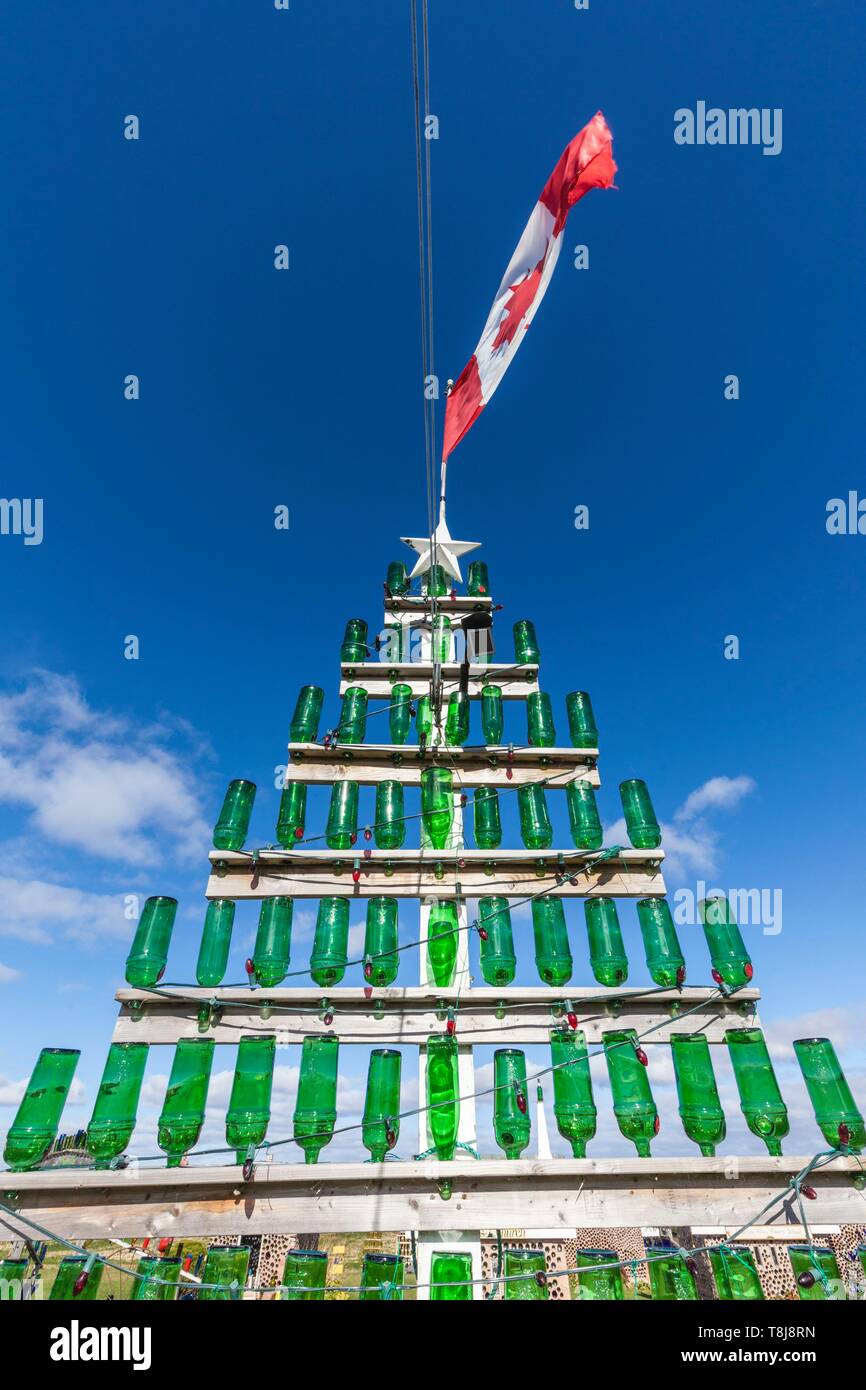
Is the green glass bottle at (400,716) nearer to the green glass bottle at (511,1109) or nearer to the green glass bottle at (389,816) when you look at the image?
the green glass bottle at (389,816)

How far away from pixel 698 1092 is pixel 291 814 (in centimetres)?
392

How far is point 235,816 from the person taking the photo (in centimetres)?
557

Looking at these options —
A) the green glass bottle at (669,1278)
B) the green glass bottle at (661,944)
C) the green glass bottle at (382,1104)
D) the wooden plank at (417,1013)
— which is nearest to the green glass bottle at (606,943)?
the wooden plank at (417,1013)

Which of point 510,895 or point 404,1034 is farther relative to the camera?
point 510,895

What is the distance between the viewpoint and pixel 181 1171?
394cm

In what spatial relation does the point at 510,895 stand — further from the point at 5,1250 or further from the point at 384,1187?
the point at 5,1250

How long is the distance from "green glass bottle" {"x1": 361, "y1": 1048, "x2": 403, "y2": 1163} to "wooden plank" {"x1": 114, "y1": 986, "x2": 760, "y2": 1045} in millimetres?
295

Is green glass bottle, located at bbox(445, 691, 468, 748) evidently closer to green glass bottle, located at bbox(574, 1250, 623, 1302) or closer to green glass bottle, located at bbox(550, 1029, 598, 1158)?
green glass bottle, located at bbox(550, 1029, 598, 1158)

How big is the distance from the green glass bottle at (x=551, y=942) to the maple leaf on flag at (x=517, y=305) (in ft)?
20.5

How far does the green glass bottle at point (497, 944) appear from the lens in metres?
5.05
